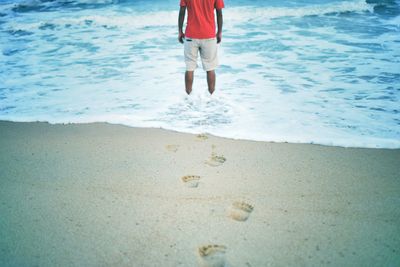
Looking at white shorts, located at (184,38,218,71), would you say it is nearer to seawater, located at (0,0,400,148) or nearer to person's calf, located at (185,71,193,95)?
person's calf, located at (185,71,193,95)

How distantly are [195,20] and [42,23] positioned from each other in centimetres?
→ 1021

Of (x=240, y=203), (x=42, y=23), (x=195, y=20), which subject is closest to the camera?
(x=240, y=203)

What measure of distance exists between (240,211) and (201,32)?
2.66 m

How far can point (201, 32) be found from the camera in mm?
3863

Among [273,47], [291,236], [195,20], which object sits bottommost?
[291,236]

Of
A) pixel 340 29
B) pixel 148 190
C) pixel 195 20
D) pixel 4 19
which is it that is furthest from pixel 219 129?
pixel 4 19

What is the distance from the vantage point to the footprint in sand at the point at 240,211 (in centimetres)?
196

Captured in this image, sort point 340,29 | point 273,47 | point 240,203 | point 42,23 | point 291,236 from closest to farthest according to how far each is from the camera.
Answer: point 291,236, point 240,203, point 273,47, point 340,29, point 42,23

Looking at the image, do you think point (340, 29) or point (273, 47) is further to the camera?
point (340, 29)

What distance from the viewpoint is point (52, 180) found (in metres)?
2.39

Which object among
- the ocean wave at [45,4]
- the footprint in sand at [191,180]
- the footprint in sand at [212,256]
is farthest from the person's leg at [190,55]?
the ocean wave at [45,4]

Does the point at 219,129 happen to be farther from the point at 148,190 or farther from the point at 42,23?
the point at 42,23

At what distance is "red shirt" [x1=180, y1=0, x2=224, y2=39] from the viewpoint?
372 cm

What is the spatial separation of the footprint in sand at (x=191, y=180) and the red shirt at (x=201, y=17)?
2.23 metres
